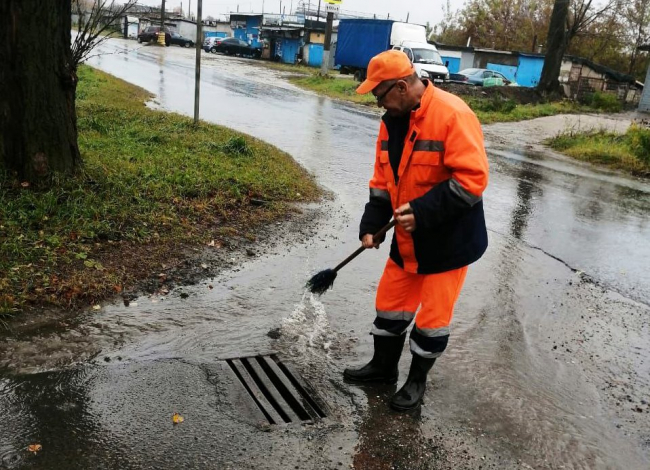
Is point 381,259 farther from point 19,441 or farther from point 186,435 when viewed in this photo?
point 19,441

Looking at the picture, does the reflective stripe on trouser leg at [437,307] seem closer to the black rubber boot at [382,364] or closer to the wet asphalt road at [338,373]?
the black rubber boot at [382,364]

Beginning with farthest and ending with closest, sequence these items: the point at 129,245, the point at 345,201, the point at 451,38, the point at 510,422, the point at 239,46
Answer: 1. the point at 451,38
2. the point at 239,46
3. the point at 345,201
4. the point at 129,245
5. the point at 510,422

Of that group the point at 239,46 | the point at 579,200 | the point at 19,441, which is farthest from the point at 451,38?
the point at 19,441

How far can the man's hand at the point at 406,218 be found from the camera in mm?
2941

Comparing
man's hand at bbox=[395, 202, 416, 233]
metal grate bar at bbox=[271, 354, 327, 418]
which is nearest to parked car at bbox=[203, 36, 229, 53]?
metal grate bar at bbox=[271, 354, 327, 418]

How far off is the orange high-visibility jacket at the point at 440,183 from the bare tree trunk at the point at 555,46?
24008 mm

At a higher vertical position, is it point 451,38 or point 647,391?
point 451,38

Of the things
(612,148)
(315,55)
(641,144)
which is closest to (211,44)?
(315,55)

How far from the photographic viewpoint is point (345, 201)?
748 centimetres

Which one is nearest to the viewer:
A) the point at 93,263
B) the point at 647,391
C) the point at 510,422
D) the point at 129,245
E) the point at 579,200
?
the point at 510,422

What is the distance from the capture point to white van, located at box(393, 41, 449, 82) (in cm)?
2555

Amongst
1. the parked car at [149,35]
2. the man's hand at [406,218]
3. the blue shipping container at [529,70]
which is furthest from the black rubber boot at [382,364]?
the parked car at [149,35]

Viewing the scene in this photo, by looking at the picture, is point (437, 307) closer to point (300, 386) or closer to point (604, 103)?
point (300, 386)

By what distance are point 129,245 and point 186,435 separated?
2382 millimetres
